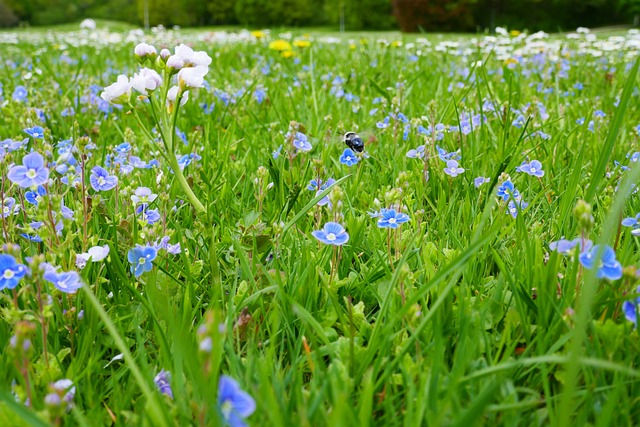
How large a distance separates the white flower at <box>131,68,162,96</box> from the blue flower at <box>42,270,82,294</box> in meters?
0.55

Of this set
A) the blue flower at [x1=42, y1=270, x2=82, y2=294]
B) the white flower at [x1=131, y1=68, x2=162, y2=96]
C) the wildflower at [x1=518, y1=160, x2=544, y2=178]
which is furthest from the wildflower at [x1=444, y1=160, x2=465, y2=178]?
the blue flower at [x1=42, y1=270, x2=82, y2=294]

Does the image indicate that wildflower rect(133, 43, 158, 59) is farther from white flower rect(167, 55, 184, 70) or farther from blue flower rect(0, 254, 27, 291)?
blue flower rect(0, 254, 27, 291)

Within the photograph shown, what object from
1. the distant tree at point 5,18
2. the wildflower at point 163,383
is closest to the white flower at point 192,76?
the wildflower at point 163,383

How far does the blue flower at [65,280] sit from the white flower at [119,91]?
551 millimetres

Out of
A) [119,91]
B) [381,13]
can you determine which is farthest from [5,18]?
[119,91]

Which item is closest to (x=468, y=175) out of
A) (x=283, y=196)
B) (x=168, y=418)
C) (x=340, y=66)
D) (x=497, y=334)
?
(x=283, y=196)

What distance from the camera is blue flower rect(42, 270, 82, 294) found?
3.78 ft

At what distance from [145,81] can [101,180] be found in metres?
0.46

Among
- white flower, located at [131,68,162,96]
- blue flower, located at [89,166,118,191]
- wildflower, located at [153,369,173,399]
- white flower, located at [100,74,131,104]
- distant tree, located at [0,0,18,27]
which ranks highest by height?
distant tree, located at [0,0,18,27]

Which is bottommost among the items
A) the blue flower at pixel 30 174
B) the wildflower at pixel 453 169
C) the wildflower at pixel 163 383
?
the wildflower at pixel 163 383

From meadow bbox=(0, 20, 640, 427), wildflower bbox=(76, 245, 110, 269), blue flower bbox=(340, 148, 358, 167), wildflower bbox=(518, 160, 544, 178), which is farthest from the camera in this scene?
blue flower bbox=(340, 148, 358, 167)

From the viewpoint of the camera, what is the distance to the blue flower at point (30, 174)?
4.40ft

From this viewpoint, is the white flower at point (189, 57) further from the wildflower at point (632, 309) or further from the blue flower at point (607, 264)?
the wildflower at point (632, 309)

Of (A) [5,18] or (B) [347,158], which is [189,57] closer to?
(B) [347,158]
